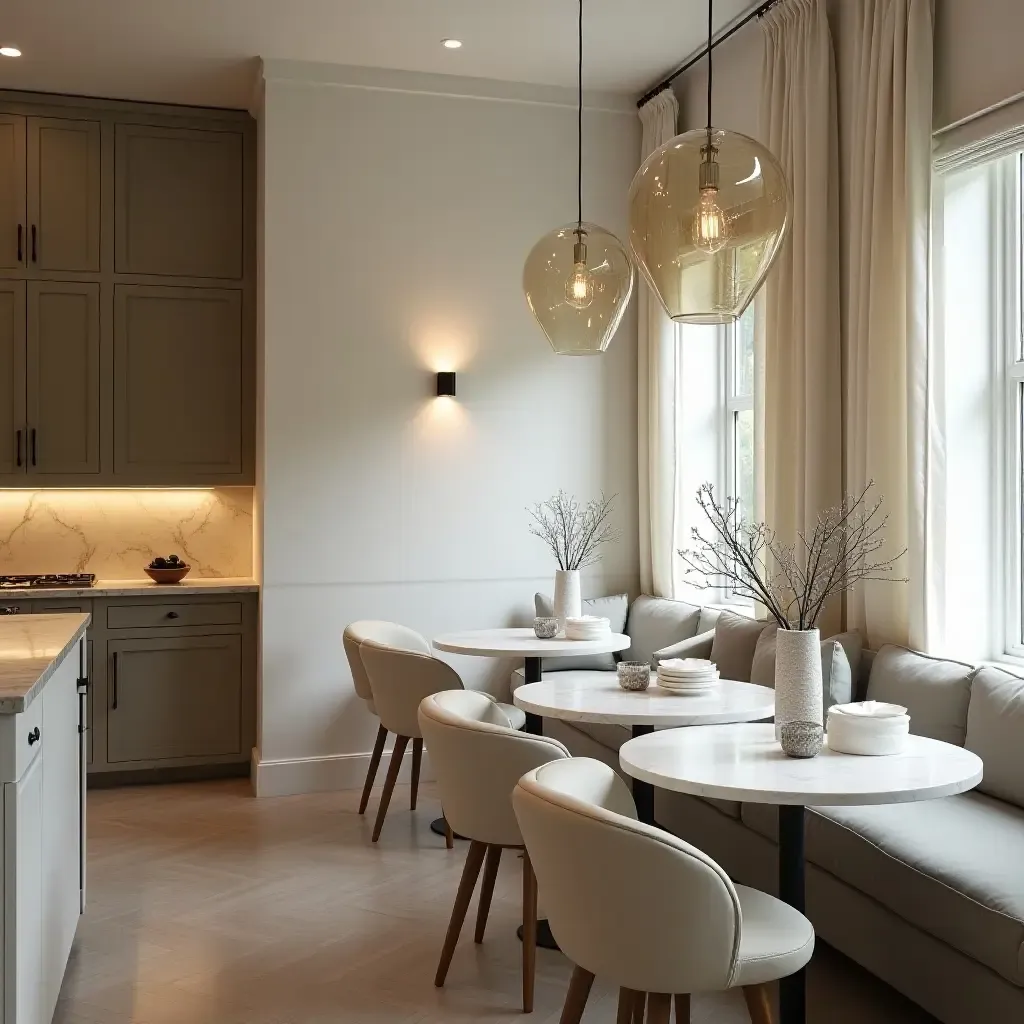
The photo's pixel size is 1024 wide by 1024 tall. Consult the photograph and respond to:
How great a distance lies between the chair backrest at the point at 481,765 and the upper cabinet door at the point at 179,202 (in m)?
3.45

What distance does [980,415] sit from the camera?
3904 mm

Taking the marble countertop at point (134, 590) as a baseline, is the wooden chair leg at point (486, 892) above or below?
below

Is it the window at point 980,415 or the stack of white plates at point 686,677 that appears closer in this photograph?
the stack of white plates at point 686,677

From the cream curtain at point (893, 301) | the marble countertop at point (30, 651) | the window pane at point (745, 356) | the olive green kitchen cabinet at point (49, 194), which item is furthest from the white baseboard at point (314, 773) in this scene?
the olive green kitchen cabinet at point (49, 194)

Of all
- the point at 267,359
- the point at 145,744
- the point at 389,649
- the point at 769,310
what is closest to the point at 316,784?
the point at 145,744

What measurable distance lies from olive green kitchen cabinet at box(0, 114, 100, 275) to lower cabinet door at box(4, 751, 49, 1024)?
3567 mm

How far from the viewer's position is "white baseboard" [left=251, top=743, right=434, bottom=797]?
17.4 feet

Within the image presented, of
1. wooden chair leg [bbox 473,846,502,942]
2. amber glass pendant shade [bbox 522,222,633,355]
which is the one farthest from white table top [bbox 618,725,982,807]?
amber glass pendant shade [bbox 522,222,633,355]

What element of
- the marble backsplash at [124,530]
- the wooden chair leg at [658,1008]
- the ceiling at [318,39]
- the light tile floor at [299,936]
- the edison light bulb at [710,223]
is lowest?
the light tile floor at [299,936]

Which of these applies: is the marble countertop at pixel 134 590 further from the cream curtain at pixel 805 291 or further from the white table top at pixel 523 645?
the cream curtain at pixel 805 291

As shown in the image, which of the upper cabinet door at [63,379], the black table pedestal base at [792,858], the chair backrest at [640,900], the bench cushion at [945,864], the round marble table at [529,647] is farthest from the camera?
the upper cabinet door at [63,379]

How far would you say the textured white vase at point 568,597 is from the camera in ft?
15.6

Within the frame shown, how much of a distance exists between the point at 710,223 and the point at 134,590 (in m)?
3.89

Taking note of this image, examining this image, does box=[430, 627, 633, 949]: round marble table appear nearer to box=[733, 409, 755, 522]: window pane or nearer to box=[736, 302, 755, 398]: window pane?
box=[733, 409, 755, 522]: window pane
